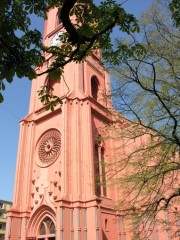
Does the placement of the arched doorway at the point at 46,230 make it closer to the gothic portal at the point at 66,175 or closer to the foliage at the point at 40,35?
the gothic portal at the point at 66,175

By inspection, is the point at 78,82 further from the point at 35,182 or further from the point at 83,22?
the point at 83,22

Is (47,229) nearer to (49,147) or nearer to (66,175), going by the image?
A: (66,175)

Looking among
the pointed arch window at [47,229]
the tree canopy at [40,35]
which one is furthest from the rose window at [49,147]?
the tree canopy at [40,35]

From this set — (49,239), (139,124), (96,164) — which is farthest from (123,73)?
(49,239)

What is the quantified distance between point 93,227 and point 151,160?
11347 millimetres

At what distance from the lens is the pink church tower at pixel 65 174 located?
1828 centimetres

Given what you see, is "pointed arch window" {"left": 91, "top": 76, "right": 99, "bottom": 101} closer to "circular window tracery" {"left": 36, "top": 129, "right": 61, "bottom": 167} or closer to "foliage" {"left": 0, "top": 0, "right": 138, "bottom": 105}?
"circular window tracery" {"left": 36, "top": 129, "right": 61, "bottom": 167}

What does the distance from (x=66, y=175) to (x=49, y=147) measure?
203 inches

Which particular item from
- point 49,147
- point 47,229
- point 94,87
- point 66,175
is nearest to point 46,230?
point 47,229

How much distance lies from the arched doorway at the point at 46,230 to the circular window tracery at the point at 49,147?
15.2 ft

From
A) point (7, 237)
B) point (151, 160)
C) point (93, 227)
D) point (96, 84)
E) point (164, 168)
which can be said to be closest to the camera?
point (164, 168)

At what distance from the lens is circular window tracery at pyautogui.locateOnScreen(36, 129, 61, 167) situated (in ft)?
76.5

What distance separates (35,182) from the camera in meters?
23.0

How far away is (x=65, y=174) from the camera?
1956cm
